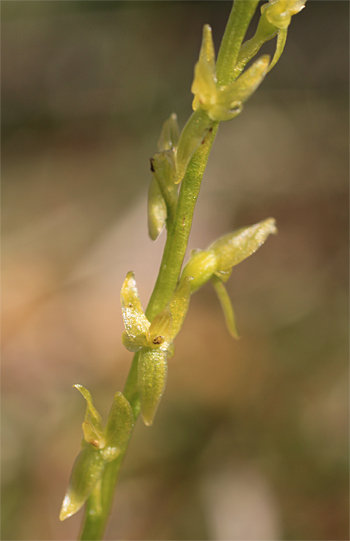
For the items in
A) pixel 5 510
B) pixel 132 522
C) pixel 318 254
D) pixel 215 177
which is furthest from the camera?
pixel 215 177

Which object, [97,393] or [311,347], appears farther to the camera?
[311,347]

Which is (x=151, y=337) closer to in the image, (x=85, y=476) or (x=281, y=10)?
(x=85, y=476)

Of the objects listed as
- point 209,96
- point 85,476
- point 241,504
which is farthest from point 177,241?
point 241,504

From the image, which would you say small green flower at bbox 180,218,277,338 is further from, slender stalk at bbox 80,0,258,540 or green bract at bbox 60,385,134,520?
green bract at bbox 60,385,134,520

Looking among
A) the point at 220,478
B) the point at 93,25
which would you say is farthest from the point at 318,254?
the point at 93,25

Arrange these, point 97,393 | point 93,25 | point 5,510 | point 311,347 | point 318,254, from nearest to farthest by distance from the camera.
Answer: point 5,510, point 97,393, point 311,347, point 318,254, point 93,25

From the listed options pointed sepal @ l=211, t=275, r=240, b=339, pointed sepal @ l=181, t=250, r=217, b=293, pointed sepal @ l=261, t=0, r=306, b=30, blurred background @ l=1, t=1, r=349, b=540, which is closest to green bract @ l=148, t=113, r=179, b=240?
pointed sepal @ l=181, t=250, r=217, b=293

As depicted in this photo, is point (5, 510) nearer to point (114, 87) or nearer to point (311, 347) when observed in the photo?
point (311, 347)
